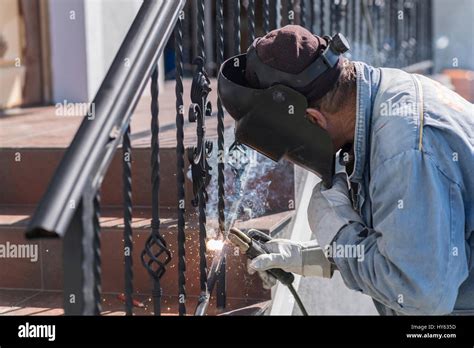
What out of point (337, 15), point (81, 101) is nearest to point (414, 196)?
point (337, 15)

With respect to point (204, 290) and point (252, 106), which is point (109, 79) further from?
point (204, 290)

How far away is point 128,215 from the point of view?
2633mm

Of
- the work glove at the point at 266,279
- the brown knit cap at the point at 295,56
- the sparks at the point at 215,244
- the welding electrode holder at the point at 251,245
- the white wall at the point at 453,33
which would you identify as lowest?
the work glove at the point at 266,279

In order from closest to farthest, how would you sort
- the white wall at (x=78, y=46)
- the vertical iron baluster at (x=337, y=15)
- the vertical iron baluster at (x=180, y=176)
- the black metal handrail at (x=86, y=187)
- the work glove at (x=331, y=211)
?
the black metal handrail at (x=86, y=187), the work glove at (x=331, y=211), the vertical iron baluster at (x=180, y=176), the vertical iron baluster at (x=337, y=15), the white wall at (x=78, y=46)

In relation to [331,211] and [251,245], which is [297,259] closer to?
[251,245]

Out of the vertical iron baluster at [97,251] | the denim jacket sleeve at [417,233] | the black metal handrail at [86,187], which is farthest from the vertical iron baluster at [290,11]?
the vertical iron baluster at [97,251]

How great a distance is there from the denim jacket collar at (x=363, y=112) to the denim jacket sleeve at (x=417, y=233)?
6.2 inches

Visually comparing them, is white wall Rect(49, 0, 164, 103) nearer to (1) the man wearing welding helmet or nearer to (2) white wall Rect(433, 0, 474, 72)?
(1) the man wearing welding helmet

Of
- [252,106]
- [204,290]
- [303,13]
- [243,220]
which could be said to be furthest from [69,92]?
[252,106]

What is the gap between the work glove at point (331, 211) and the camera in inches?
110

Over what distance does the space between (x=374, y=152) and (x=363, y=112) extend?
16 cm

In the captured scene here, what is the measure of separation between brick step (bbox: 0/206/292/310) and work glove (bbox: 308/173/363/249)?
0.73 meters

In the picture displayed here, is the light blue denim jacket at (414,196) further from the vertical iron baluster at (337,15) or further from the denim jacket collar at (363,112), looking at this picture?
the vertical iron baluster at (337,15)

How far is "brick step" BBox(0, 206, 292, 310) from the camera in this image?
3.70 meters
